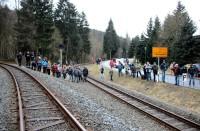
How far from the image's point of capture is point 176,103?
74.9 feet

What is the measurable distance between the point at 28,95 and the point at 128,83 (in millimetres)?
Result: 17578

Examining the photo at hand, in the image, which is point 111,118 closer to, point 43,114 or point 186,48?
point 43,114

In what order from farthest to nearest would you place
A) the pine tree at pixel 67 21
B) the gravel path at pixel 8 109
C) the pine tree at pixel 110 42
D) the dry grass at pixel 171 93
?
1. the pine tree at pixel 110 42
2. the pine tree at pixel 67 21
3. the dry grass at pixel 171 93
4. the gravel path at pixel 8 109

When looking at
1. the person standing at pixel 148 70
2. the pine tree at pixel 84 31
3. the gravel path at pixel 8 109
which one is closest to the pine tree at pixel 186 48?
the person standing at pixel 148 70

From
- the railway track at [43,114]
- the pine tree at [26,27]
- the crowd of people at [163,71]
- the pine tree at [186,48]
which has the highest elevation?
the pine tree at [26,27]

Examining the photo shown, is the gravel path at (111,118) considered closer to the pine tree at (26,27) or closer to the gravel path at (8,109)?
the gravel path at (8,109)

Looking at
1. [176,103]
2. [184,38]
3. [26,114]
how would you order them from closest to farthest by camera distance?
[26,114] → [176,103] → [184,38]

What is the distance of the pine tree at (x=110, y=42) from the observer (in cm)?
11988

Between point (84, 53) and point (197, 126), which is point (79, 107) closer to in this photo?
point (197, 126)

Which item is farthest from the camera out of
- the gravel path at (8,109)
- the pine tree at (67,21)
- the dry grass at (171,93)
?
the pine tree at (67,21)

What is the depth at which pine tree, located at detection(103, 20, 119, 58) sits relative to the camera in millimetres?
119875

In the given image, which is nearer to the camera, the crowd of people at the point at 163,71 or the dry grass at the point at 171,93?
the dry grass at the point at 171,93

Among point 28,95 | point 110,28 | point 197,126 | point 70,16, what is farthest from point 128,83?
point 110,28

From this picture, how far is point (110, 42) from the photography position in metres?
120
